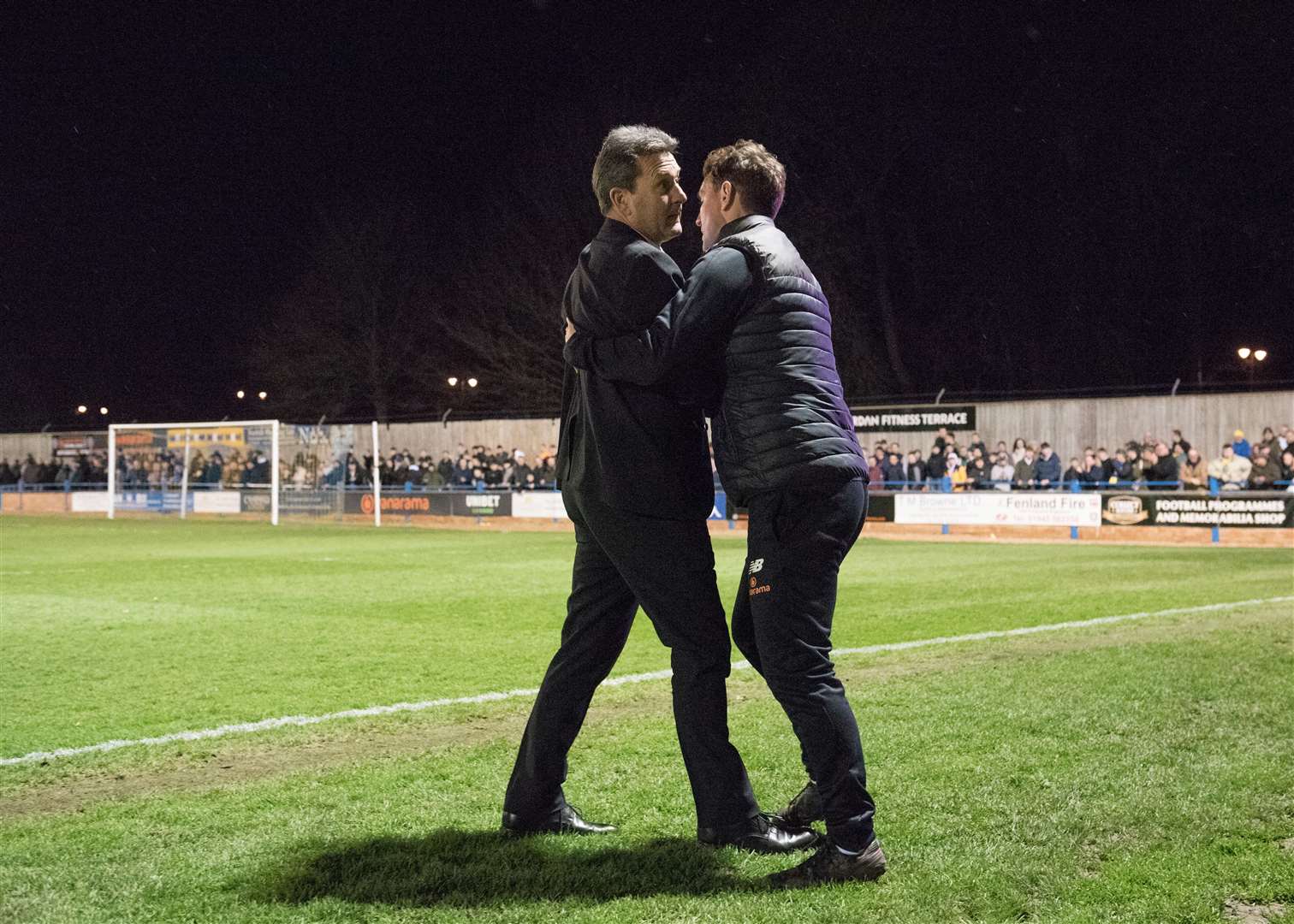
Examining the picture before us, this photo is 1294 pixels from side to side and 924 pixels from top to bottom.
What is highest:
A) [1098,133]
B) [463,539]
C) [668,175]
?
[1098,133]

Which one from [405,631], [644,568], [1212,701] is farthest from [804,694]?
[405,631]

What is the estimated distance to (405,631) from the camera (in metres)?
10.5

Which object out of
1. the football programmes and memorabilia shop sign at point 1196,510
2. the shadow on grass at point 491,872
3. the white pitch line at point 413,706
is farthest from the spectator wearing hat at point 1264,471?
the shadow on grass at point 491,872

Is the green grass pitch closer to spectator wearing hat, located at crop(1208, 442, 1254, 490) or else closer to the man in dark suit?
the man in dark suit

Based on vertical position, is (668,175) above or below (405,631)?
above

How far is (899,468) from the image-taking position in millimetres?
27703

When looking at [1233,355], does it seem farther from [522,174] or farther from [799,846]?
[799,846]

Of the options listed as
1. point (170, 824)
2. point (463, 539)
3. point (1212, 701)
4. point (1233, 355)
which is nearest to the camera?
point (170, 824)

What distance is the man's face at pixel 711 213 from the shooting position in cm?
429

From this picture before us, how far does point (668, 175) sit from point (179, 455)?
34.6 m

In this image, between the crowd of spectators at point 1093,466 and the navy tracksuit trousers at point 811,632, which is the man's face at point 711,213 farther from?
the crowd of spectators at point 1093,466

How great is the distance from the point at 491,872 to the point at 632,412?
4.81ft

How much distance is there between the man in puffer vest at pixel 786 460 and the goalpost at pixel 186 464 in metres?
30.7

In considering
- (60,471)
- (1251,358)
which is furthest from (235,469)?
(1251,358)
